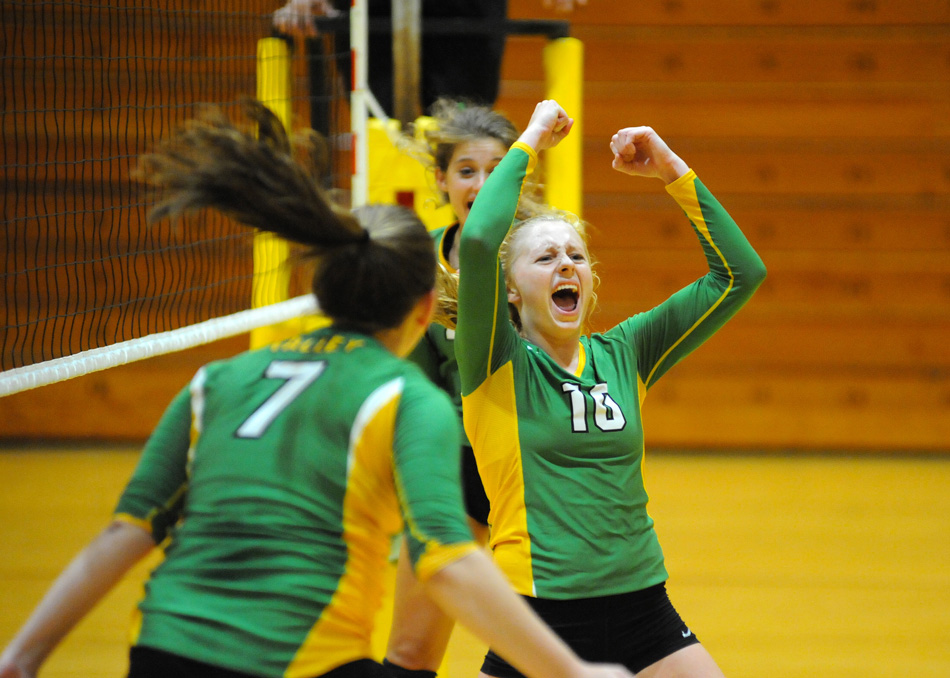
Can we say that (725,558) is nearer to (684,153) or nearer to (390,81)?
(390,81)

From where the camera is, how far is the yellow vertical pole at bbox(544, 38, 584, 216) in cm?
323

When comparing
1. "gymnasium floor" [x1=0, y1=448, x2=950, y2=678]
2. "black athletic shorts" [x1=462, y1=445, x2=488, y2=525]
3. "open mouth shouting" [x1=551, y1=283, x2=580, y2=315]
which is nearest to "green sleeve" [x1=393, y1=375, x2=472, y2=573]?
"open mouth shouting" [x1=551, y1=283, x2=580, y2=315]

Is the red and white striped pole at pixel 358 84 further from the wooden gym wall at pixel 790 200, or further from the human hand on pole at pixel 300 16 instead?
the wooden gym wall at pixel 790 200

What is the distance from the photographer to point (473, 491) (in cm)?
263

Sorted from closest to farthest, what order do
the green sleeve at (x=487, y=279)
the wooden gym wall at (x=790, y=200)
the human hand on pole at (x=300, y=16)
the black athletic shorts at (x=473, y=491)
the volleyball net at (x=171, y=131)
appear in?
the green sleeve at (x=487, y=279) < the black athletic shorts at (x=473, y=491) < the volleyball net at (x=171, y=131) < the human hand on pole at (x=300, y=16) < the wooden gym wall at (x=790, y=200)

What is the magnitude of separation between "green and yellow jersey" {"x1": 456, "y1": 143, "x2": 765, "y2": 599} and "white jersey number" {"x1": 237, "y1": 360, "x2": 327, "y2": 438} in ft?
1.95

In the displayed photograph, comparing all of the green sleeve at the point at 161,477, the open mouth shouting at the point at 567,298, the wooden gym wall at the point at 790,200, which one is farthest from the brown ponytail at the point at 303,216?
the wooden gym wall at the point at 790,200

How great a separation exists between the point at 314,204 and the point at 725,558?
3428mm

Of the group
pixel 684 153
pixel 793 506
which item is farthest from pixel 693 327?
pixel 684 153

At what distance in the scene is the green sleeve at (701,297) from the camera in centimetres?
215

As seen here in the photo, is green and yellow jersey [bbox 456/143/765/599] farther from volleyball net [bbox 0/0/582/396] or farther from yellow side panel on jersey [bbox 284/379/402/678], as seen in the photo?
yellow side panel on jersey [bbox 284/379/402/678]

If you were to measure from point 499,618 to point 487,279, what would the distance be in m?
0.84

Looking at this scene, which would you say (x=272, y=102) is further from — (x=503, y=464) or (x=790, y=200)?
(x=790, y=200)

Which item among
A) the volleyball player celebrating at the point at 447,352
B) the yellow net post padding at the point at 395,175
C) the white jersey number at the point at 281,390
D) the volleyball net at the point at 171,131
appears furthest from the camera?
the yellow net post padding at the point at 395,175
